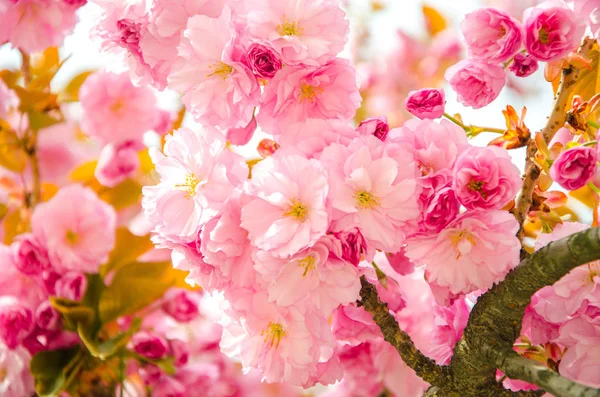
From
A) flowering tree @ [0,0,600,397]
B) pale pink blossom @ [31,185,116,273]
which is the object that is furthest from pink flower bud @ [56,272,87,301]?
flowering tree @ [0,0,600,397]

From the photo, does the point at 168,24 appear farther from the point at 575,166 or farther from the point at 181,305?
the point at 181,305

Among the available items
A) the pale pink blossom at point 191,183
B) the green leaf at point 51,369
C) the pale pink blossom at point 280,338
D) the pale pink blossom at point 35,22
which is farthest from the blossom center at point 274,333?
the pale pink blossom at point 35,22

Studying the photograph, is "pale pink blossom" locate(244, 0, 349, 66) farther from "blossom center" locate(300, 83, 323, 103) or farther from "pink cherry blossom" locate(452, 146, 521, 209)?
"pink cherry blossom" locate(452, 146, 521, 209)

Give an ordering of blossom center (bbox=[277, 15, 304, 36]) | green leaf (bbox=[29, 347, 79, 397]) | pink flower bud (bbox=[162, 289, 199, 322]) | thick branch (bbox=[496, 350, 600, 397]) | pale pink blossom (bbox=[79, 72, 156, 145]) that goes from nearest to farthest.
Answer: thick branch (bbox=[496, 350, 600, 397])
blossom center (bbox=[277, 15, 304, 36])
green leaf (bbox=[29, 347, 79, 397])
pink flower bud (bbox=[162, 289, 199, 322])
pale pink blossom (bbox=[79, 72, 156, 145])

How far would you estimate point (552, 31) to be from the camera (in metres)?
0.55

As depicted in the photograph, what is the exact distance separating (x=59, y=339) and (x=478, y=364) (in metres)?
0.61

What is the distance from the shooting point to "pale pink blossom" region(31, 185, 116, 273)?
98cm

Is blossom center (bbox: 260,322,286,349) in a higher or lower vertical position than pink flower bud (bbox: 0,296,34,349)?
higher

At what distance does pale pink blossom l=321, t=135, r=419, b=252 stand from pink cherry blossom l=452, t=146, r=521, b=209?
4 cm

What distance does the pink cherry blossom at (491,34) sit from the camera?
1.85 feet

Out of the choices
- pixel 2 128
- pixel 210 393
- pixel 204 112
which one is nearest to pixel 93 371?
pixel 210 393

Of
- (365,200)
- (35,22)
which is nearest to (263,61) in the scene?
(365,200)

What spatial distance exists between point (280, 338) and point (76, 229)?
1.79 feet

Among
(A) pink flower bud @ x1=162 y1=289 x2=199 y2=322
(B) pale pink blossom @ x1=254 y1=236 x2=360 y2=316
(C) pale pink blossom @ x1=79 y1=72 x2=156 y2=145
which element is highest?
(B) pale pink blossom @ x1=254 y1=236 x2=360 y2=316
